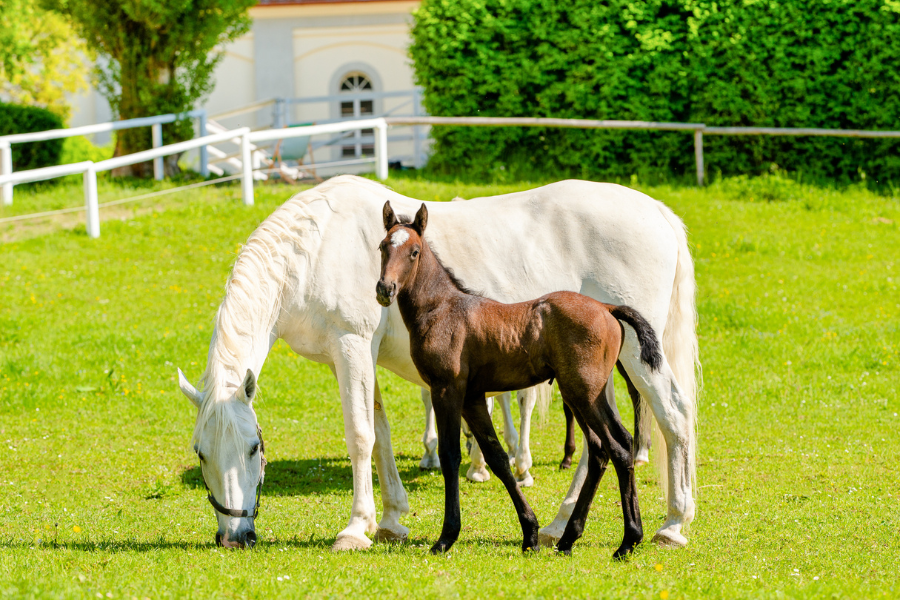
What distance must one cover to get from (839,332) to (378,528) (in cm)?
706

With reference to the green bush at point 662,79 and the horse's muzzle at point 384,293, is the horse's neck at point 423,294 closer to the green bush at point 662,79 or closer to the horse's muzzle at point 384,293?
the horse's muzzle at point 384,293

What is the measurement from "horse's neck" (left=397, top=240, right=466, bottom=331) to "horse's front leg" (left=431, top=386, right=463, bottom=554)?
0.39 m

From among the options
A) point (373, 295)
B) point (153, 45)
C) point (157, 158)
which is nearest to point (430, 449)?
point (373, 295)

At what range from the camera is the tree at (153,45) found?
15445mm

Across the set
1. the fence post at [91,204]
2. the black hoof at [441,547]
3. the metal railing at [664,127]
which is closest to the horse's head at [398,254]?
the black hoof at [441,547]

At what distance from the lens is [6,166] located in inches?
544

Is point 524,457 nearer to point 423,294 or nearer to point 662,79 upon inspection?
point 423,294

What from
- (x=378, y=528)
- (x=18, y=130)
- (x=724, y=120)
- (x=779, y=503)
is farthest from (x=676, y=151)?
(x=18, y=130)

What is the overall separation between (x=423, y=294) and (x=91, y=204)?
984cm

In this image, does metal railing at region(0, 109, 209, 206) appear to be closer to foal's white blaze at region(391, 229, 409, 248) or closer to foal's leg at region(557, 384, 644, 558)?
foal's white blaze at region(391, 229, 409, 248)

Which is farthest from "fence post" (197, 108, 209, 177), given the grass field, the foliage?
the foliage

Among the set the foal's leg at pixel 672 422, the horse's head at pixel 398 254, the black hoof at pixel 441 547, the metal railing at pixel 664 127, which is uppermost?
the metal railing at pixel 664 127

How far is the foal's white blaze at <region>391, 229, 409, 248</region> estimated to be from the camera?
4.57 meters

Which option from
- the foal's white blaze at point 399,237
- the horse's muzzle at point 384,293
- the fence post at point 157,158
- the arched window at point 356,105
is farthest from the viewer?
the arched window at point 356,105
